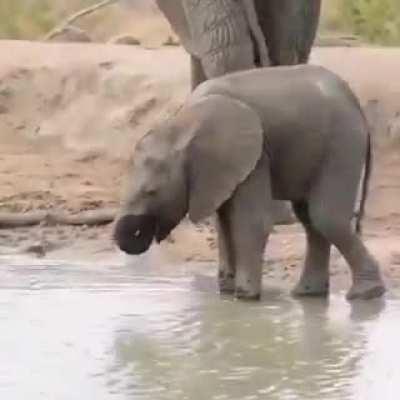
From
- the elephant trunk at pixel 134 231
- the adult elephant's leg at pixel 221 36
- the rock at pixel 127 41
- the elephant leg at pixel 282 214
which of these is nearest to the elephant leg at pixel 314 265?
the elephant trunk at pixel 134 231

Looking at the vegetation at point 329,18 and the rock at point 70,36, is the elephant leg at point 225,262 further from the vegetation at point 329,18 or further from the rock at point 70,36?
the vegetation at point 329,18

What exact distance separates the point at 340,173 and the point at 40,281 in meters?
1.18

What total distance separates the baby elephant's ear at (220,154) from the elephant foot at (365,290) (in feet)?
1.88

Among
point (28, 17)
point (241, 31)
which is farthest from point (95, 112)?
point (28, 17)

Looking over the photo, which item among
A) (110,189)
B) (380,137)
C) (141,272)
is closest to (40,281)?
(141,272)

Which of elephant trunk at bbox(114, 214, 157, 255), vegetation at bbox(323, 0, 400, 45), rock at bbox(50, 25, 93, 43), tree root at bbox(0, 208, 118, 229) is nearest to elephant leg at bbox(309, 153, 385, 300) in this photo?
elephant trunk at bbox(114, 214, 157, 255)

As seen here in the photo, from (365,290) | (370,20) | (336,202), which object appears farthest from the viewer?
(370,20)

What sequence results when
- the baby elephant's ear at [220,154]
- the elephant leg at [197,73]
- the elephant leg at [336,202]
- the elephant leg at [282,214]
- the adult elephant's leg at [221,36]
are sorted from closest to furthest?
the baby elephant's ear at [220,154]
the elephant leg at [336,202]
the adult elephant's leg at [221,36]
the elephant leg at [197,73]
the elephant leg at [282,214]

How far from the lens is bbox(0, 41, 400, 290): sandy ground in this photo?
930 cm

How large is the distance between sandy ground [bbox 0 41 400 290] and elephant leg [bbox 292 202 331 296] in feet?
5.32

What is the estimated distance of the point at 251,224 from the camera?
6.51 metres

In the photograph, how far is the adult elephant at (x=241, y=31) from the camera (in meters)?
7.43

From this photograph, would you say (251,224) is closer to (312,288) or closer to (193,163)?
(193,163)

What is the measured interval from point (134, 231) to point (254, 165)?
444 millimetres
